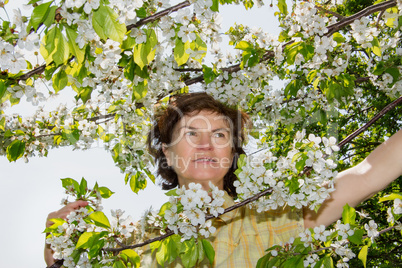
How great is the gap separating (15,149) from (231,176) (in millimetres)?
2288

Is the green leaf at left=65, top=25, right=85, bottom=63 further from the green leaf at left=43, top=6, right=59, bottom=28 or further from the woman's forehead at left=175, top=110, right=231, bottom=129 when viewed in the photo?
the woman's forehead at left=175, top=110, right=231, bottom=129

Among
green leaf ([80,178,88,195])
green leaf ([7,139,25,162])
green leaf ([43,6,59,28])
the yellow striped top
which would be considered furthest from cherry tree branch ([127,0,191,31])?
green leaf ([7,139,25,162])

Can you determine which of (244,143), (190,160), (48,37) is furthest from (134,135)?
(48,37)

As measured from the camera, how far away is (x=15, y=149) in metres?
3.92

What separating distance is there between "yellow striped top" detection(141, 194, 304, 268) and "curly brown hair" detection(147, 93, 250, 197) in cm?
82

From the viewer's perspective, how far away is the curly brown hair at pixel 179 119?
9.98 ft

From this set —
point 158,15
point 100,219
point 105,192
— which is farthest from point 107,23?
point 105,192

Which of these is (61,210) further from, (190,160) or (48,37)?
(48,37)

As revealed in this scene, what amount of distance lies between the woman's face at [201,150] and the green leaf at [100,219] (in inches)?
29.6

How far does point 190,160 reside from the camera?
8.32 feet

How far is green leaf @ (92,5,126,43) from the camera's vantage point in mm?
1579

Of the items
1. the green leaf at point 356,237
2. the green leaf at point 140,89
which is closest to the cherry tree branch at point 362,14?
the green leaf at point 140,89

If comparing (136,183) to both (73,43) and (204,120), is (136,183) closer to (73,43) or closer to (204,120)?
(204,120)

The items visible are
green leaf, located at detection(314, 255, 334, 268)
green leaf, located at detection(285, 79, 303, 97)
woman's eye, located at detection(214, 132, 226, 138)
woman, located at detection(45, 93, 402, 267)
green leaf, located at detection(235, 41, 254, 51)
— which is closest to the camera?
green leaf, located at detection(314, 255, 334, 268)
